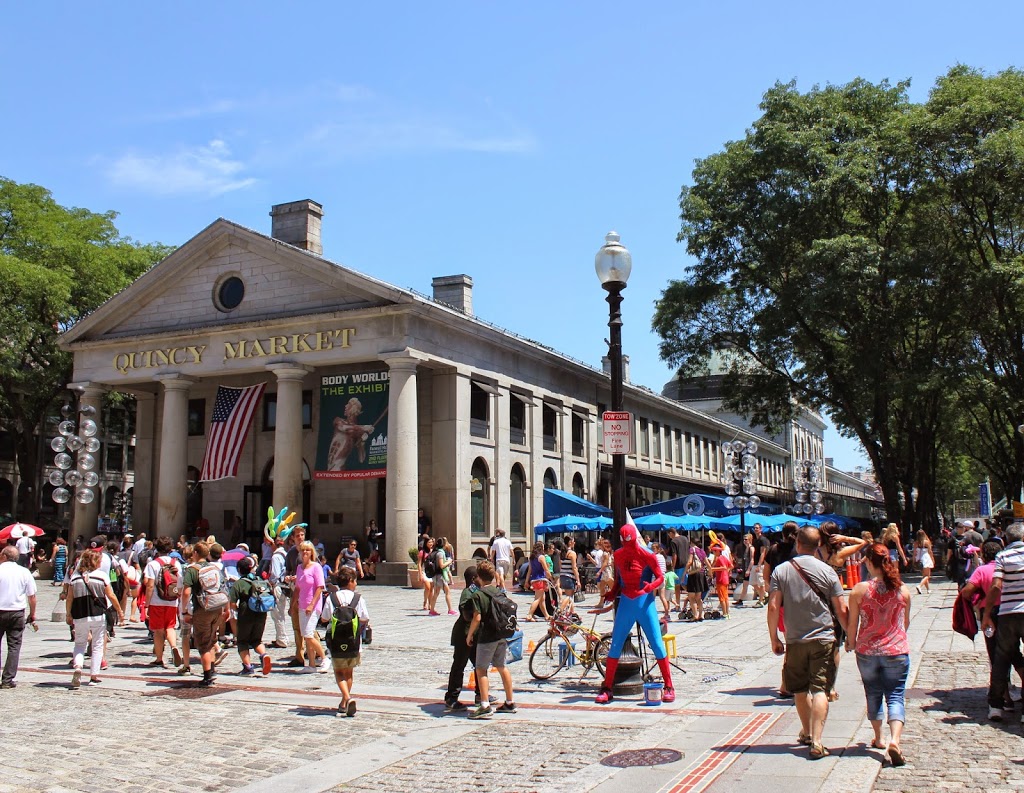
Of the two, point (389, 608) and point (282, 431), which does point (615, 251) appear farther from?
point (282, 431)

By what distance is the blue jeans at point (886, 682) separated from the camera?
7539mm

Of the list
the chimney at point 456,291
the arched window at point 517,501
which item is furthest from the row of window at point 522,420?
the chimney at point 456,291

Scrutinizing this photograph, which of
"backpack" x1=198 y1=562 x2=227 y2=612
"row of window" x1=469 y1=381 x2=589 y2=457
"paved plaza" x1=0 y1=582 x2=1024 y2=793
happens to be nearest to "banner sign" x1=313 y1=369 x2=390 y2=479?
"row of window" x1=469 y1=381 x2=589 y2=457

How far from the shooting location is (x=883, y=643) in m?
7.60

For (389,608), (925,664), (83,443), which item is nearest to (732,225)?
(389,608)

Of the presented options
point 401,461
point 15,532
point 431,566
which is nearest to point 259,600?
point 431,566

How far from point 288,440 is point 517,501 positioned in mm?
9373

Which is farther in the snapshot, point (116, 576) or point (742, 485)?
point (742, 485)

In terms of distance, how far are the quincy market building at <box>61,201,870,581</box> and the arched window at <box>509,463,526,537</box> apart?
8cm

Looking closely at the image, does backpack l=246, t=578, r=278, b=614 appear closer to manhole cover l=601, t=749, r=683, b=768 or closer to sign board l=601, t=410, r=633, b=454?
sign board l=601, t=410, r=633, b=454

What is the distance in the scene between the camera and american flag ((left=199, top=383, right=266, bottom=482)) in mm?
32562

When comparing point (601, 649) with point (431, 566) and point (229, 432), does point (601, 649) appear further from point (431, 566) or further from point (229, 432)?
point (229, 432)

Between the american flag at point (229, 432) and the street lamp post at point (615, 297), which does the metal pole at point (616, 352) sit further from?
the american flag at point (229, 432)

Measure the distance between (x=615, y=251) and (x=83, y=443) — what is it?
70.6ft
